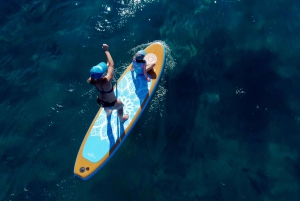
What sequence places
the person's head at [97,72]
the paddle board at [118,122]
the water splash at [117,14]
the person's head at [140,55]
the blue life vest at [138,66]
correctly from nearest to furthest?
1. the person's head at [97,72]
2. the paddle board at [118,122]
3. the person's head at [140,55]
4. the blue life vest at [138,66]
5. the water splash at [117,14]

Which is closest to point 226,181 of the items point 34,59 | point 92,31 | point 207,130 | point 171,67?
point 207,130

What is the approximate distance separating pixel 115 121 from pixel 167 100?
7.59 ft

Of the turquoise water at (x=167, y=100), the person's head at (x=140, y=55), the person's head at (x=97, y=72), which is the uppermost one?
the person's head at (x=97, y=72)

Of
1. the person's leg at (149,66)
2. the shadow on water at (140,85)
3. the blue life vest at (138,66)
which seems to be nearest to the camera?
the blue life vest at (138,66)

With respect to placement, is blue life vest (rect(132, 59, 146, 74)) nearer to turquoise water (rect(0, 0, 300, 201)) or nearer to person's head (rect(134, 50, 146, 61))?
person's head (rect(134, 50, 146, 61))

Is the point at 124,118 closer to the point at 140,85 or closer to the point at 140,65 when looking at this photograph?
the point at 140,85

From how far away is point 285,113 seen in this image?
11.7 metres

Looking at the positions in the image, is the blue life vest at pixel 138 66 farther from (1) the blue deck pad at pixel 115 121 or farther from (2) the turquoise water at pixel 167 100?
(2) the turquoise water at pixel 167 100

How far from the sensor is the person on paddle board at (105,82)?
8.45 meters

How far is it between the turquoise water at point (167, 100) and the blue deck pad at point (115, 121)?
608 mm

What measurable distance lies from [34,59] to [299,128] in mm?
11341

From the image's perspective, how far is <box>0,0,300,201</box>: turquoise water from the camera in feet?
34.5

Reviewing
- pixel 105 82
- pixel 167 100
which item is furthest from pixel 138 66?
pixel 105 82

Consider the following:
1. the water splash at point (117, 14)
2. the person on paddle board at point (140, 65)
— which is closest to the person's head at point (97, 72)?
the person on paddle board at point (140, 65)
